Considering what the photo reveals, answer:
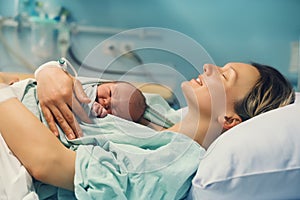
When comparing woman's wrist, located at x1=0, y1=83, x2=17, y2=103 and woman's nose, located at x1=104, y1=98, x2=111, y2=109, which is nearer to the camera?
woman's wrist, located at x1=0, y1=83, x2=17, y2=103

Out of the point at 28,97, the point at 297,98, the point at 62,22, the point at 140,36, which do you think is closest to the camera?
the point at 28,97

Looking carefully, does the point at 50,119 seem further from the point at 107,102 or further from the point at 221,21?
the point at 221,21

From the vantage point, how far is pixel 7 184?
867 millimetres

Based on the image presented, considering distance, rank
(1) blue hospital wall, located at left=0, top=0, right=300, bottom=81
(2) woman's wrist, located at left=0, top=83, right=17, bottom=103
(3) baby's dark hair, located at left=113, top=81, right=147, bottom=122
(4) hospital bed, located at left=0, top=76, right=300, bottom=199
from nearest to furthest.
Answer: (4) hospital bed, located at left=0, top=76, right=300, bottom=199 → (2) woman's wrist, located at left=0, top=83, right=17, bottom=103 → (3) baby's dark hair, located at left=113, top=81, right=147, bottom=122 → (1) blue hospital wall, located at left=0, top=0, right=300, bottom=81

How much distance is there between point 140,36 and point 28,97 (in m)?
1.29

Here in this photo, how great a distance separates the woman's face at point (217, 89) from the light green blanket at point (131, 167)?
0.15 m

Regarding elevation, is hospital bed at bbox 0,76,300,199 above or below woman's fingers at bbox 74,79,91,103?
below

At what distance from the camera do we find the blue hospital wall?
2.38 meters

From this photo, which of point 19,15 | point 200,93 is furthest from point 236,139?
point 19,15

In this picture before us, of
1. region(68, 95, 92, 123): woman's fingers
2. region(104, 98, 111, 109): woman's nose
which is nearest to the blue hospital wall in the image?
region(104, 98, 111, 109): woman's nose

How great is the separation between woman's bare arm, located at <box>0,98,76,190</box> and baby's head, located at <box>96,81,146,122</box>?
0.26 m

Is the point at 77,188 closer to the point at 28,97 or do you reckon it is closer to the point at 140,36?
the point at 28,97

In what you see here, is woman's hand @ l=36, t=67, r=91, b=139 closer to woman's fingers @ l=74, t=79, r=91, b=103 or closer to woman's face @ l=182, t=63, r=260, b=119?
woman's fingers @ l=74, t=79, r=91, b=103

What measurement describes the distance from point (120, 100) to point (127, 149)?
0.25m
